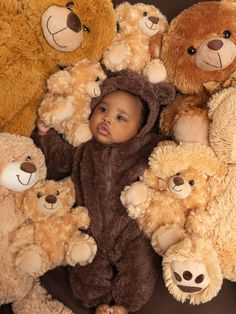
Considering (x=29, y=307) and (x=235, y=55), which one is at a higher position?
(x=235, y=55)

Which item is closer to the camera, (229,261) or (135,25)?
(229,261)

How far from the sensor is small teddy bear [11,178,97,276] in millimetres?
1133

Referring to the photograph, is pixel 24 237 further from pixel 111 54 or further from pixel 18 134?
pixel 111 54

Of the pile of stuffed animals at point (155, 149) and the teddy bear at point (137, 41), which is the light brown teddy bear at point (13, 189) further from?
the teddy bear at point (137, 41)

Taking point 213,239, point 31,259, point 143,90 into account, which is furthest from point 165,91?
point 31,259

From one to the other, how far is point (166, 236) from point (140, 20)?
548 mm

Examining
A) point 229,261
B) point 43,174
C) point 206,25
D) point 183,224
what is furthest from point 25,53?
point 229,261

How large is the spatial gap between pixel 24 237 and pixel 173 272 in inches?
14.1

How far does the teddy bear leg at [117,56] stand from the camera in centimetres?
121

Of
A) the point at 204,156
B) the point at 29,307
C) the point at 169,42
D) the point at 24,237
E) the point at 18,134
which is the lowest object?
the point at 29,307

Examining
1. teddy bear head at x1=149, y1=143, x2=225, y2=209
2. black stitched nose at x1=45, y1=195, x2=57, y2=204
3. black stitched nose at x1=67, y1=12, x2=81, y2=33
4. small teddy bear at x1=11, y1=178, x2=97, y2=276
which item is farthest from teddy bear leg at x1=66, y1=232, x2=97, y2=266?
black stitched nose at x1=67, y1=12, x2=81, y2=33

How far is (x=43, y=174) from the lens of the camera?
1.18 m

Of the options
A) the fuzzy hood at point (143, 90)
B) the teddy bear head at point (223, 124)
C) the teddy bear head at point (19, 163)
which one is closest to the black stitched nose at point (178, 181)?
the teddy bear head at point (223, 124)

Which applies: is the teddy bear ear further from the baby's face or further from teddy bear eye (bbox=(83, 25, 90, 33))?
teddy bear eye (bbox=(83, 25, 90, 33))
